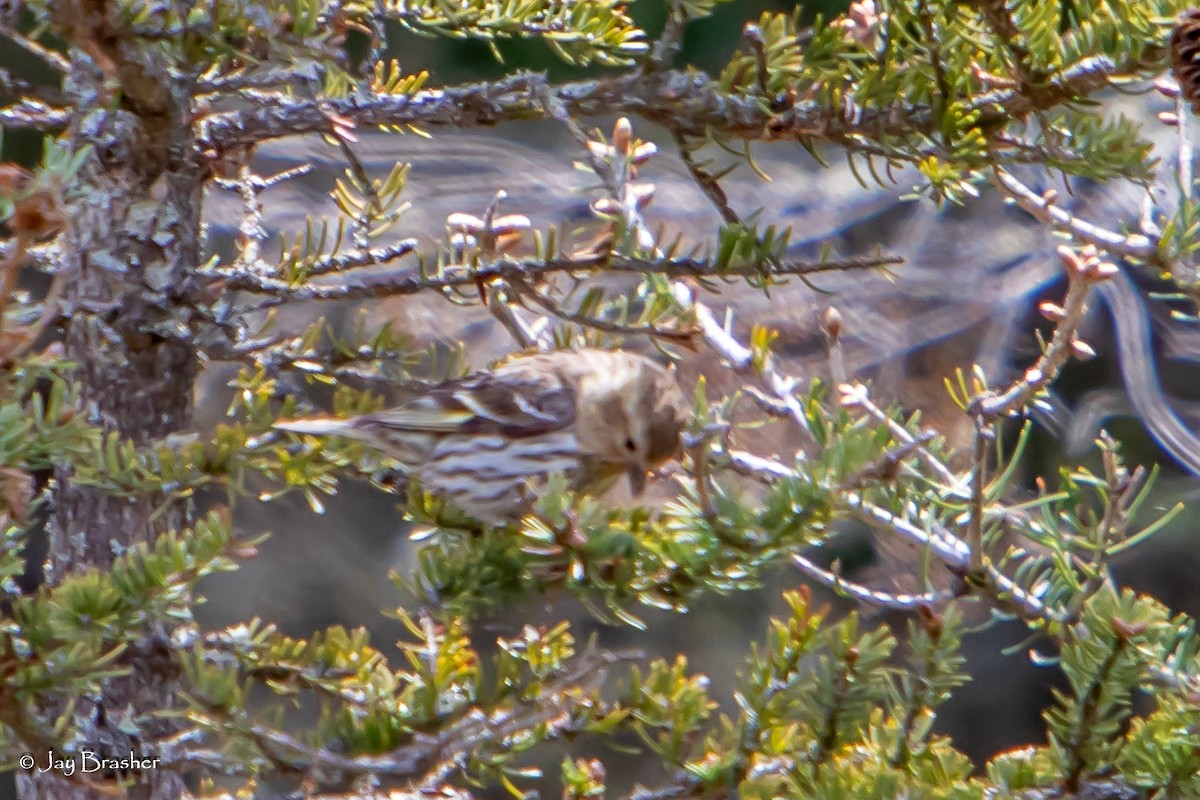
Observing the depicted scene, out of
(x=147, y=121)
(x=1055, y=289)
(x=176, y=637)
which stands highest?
(x=147, y=121)

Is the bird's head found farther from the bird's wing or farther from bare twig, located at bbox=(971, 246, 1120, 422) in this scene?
bare twig, located at bbox=(971, 246, 1120, 422)

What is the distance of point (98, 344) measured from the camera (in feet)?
2.14

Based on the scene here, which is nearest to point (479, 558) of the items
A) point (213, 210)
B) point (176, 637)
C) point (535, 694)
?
point (535, 694)

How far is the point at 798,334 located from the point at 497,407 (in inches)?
36.2

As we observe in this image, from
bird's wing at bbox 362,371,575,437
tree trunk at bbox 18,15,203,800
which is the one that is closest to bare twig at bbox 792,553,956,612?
bird's wing at bbox 362,371,575,437

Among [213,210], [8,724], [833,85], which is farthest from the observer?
[213,210]

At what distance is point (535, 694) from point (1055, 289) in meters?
1.60

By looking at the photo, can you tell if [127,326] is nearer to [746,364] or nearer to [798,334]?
[746,364]

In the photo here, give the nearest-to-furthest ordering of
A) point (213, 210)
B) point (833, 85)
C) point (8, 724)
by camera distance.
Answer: point (8, 724), point (833, 85), point (213, 210)

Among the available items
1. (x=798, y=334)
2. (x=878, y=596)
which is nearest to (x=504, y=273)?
(x=878, y=596)

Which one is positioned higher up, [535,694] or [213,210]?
[535,694]

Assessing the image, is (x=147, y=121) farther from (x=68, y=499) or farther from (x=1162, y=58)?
(x=1162, y=58)

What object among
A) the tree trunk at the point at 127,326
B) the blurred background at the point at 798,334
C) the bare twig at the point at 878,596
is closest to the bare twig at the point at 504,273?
the tree trunk at the point at 127,326

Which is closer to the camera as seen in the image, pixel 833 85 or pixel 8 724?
pixel 8 724
